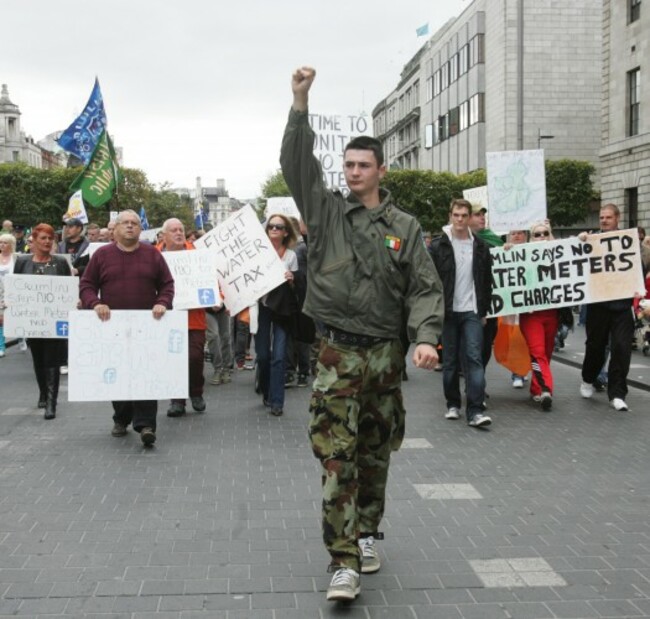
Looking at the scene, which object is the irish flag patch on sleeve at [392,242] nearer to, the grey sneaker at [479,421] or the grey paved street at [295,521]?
the grey paved street at [295,521]

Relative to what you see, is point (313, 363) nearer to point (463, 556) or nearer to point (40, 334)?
point (40, 334)

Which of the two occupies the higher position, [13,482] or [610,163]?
[610,163]

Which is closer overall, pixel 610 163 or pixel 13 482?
pixel 13 482

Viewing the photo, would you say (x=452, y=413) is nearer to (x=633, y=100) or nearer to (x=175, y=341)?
(x=175, y=341)

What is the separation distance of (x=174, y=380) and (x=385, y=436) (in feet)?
11.4

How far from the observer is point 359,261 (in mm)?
3969

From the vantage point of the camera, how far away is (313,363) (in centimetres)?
1136

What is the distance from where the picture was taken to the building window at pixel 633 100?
2972cm

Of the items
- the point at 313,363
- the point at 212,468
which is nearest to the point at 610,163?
the point at 313,363

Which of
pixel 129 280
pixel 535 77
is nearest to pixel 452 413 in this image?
pixel 129 280

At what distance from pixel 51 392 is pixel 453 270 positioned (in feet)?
13.3

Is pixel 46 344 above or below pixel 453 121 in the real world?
below

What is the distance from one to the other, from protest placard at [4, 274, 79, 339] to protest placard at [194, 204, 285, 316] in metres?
1.58

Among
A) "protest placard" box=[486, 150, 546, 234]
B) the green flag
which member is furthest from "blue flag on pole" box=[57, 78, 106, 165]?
"protest placard" box=[486, 150, 546, 234]
